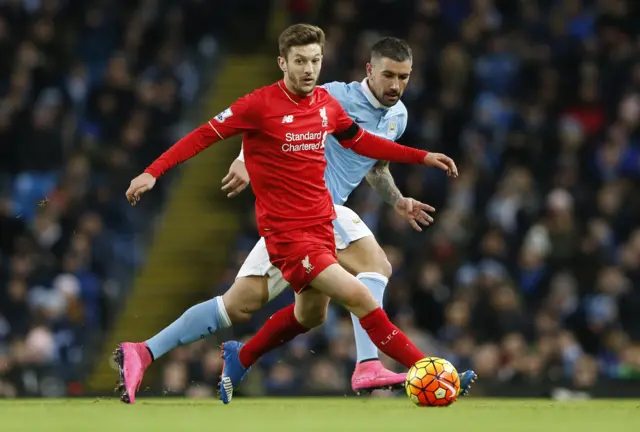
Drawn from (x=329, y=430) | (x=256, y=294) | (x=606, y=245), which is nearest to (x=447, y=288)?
(x=606, y=245)

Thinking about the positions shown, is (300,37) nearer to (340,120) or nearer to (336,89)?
(340,120)

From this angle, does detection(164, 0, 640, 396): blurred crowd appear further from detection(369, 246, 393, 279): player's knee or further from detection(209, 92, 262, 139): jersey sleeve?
detection(209, 92, 262, 139): jersey sleeve

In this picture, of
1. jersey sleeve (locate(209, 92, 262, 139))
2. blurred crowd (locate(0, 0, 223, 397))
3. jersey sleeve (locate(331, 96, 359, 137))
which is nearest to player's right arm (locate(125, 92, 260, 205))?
jersey sleeve (locate(209, 92, 262, 139))

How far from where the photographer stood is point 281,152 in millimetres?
8680

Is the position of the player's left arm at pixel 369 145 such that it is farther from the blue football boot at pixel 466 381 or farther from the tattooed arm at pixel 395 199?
the blue football boot at pixel 466 381

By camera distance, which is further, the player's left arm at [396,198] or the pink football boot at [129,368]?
the player's left arm at [396,198]

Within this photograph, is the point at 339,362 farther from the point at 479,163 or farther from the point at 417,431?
the point at 417,431

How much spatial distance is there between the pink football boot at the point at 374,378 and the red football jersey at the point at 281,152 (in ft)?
3.63

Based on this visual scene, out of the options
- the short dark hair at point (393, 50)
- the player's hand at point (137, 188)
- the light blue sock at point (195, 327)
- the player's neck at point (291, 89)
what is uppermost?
the short dark hair at point (393, 50)

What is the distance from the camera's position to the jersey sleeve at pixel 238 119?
857 cm

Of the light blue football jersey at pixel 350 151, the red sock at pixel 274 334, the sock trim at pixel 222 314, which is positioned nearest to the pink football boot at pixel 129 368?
the sock trim at pixel 222 314

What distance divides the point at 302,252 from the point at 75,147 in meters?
8.01

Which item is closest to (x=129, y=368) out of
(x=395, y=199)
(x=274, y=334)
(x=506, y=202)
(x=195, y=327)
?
(x=195, y=327)

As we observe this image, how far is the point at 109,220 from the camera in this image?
607 inches
